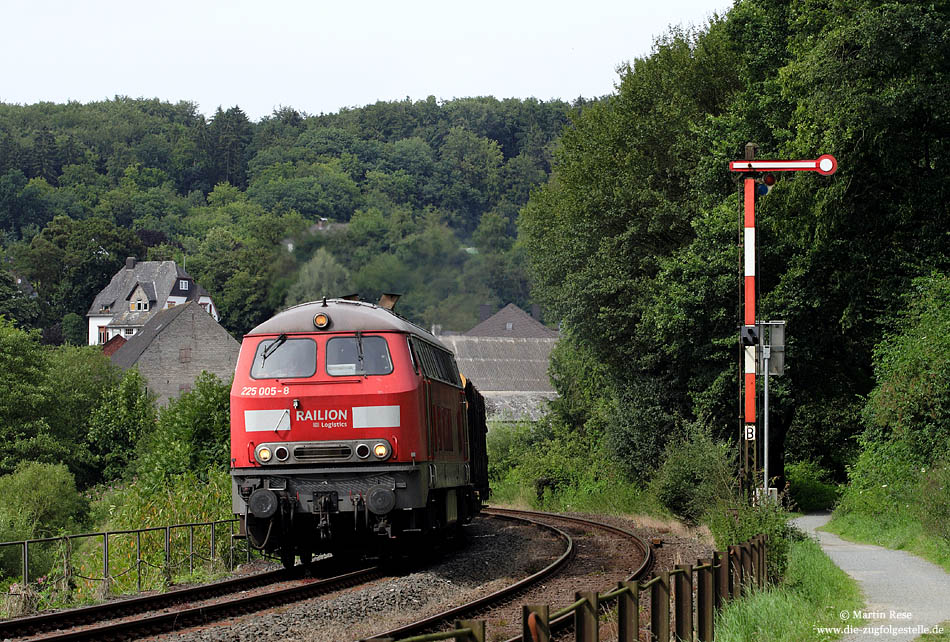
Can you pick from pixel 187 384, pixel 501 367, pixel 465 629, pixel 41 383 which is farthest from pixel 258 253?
pixel 187 384

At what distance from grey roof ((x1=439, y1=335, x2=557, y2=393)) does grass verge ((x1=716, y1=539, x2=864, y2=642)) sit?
51.7 metres

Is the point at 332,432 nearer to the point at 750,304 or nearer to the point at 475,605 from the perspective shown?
the point at 475,605

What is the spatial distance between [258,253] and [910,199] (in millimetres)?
15650

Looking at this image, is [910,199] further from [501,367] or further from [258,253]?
[501,367]

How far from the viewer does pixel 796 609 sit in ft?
36.2

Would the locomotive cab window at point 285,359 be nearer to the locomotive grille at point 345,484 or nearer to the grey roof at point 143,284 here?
the locomotive grille at point 345,484

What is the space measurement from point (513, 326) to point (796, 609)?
6775 cm

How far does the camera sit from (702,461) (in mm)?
21875

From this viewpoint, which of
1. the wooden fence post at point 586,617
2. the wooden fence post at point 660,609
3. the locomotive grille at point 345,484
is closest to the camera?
the wooden fence post at point 586,617

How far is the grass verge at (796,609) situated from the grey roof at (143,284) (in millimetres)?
94075

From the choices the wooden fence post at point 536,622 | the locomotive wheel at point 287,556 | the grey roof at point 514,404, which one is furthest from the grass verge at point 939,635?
the grey roof at point 514,404

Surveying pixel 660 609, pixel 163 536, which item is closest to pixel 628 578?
pixel 660 609

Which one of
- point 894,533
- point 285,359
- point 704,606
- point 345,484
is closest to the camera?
point 704,606

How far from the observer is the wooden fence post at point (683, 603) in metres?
8.69
